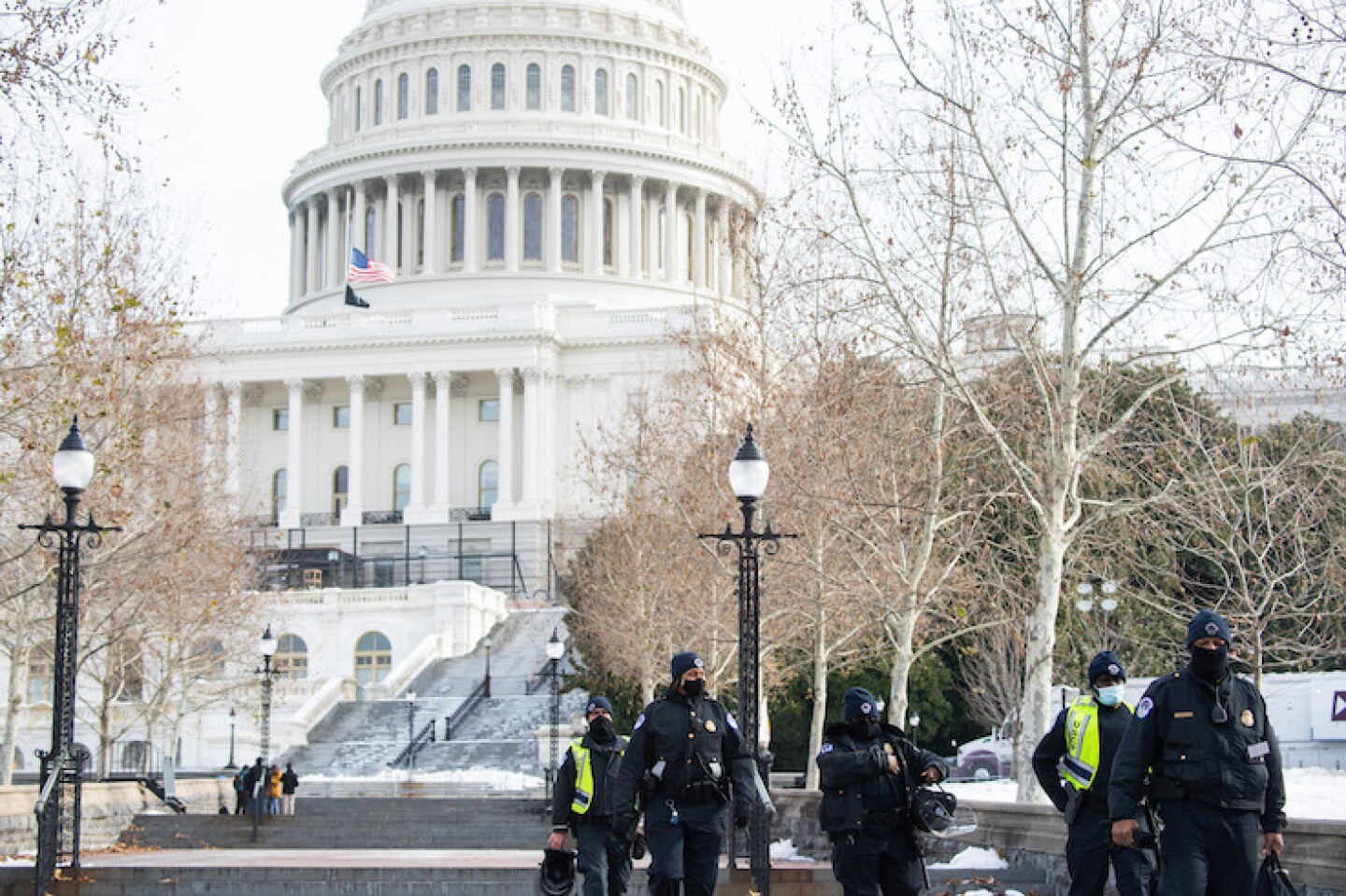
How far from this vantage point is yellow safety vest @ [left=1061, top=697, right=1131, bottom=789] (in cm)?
1157

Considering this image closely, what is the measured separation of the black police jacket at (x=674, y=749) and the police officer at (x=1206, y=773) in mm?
Result: 2820

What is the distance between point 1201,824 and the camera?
10148 millimetres

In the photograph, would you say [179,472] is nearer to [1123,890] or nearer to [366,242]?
[1123,890]

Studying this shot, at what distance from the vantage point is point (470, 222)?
103 m

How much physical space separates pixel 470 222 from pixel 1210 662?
94902 mm

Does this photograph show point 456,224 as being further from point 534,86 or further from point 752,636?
point 752,636

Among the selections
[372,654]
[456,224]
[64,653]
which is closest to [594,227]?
[456,224]

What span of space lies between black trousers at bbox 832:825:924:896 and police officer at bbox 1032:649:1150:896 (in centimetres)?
91

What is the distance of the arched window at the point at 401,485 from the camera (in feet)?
306

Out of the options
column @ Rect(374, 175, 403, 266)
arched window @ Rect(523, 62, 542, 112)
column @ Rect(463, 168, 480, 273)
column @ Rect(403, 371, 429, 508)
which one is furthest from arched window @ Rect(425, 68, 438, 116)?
column @ Rect(403, 371, 429, 508)

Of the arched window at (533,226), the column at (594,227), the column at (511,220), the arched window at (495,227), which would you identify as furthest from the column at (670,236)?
the arched window at (495,227)

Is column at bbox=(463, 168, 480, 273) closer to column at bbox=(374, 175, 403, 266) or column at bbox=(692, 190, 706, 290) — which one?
column at bbox=(374, 175, 403, 266)

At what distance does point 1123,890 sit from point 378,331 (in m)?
82.8

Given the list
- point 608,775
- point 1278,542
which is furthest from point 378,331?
point 608,775
